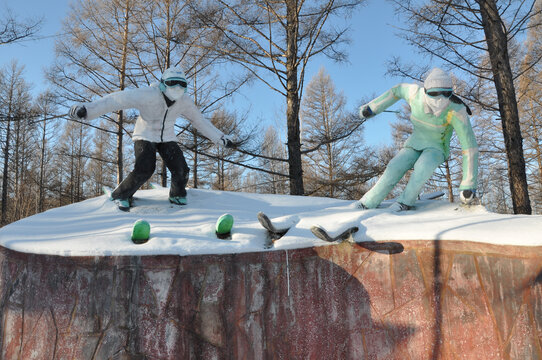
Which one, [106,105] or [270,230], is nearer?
[270,230]

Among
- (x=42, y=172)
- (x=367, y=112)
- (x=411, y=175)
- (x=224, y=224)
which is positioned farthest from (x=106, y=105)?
(x=42, y=172)

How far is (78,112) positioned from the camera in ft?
10.6

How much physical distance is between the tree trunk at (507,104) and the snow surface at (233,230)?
2464 mm

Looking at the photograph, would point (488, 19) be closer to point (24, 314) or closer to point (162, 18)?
point (162, 18)

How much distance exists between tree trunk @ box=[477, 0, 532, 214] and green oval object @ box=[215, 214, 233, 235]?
4.53 meters

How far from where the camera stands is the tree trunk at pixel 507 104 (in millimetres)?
5160

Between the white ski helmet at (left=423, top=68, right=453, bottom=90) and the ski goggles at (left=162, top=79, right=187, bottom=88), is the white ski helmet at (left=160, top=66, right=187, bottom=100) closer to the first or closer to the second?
the ski goggles at (left=162, top=79, right=187, bottom=88)

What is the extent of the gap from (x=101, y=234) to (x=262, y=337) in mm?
1405

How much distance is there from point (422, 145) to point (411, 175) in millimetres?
308

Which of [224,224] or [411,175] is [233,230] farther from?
[411,175]

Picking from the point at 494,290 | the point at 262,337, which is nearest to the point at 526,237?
the point at 494,290

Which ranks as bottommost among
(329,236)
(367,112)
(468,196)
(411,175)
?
(329,236)

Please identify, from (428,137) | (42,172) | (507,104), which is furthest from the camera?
(42,172)

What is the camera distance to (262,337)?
8.09ft
